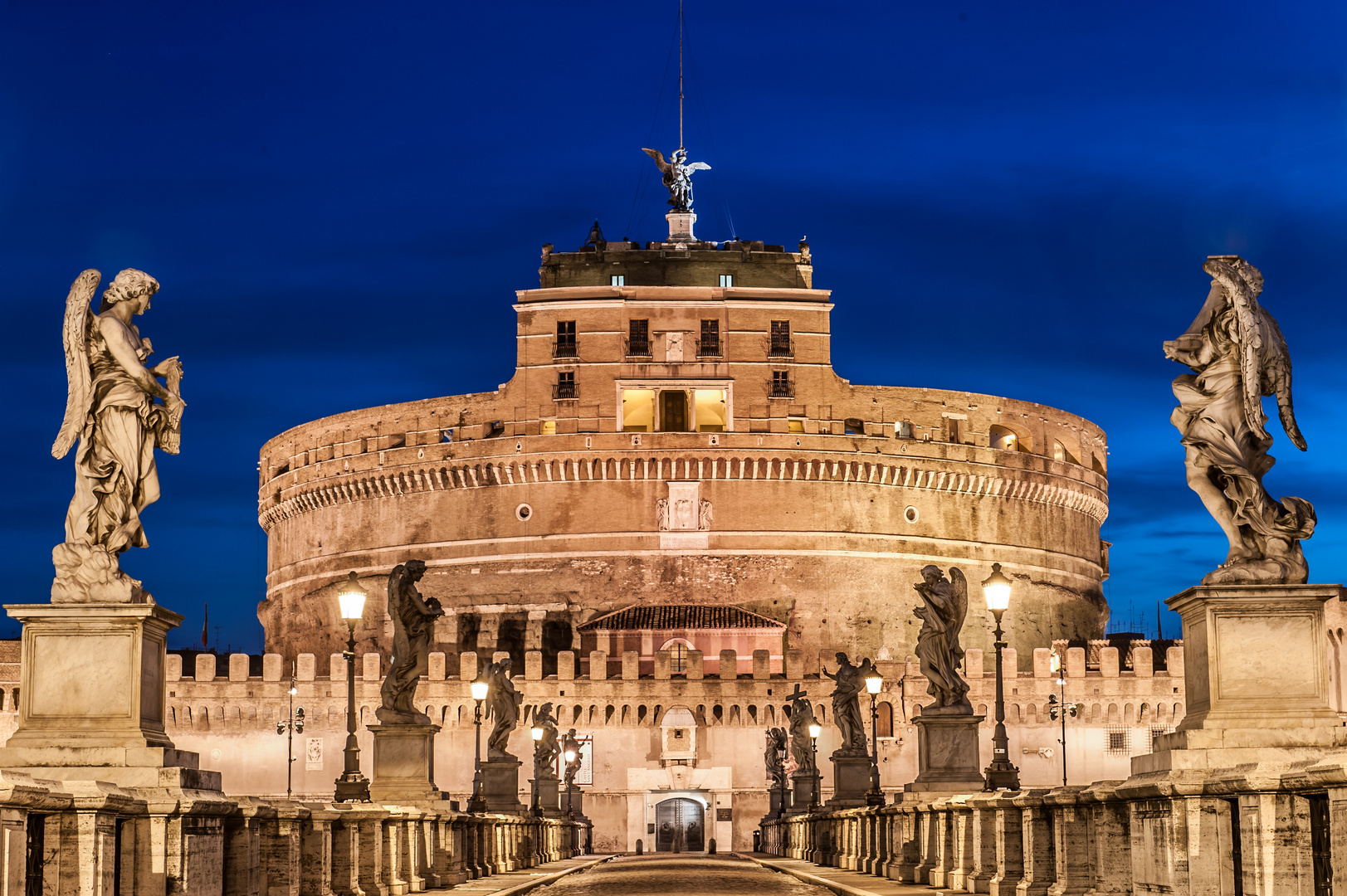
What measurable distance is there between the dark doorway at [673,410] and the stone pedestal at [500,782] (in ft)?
131

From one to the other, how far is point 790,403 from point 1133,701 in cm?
1641

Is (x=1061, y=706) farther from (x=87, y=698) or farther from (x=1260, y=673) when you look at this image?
(x=87, y=698)

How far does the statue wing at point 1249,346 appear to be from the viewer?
10.6 m

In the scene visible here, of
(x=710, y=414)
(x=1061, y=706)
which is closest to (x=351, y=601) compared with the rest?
(x=1061, y=706)

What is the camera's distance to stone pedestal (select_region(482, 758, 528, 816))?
96.3 ft

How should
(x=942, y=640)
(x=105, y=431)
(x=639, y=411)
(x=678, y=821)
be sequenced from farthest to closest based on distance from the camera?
(x=639, y=411) → (x=678, y=821) → (x=942, y=640) → (x=105, y=431)

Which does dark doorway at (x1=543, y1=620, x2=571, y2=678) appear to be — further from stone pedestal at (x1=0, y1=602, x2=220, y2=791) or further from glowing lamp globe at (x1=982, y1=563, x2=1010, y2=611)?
stone pedestal at (x1=0, y1=602, x2=220, y2=791)

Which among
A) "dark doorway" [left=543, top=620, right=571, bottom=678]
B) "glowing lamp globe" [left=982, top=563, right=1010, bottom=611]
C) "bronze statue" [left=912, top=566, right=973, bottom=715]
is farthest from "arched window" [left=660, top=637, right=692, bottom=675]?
"glowing lamp globe" [left=982, top=563, right=1010, bottom=611]

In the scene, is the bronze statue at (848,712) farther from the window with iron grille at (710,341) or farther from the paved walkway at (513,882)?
the window with iron grille at (710,341)

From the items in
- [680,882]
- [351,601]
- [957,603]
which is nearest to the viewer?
[351,601]

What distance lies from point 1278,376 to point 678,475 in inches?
2193

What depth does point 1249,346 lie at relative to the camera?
10.6 meters

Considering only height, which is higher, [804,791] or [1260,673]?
[1260,673]

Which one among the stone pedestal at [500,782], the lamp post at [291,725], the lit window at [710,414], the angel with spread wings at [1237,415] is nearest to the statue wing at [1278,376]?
the angel with spread wings at [1237,415]
